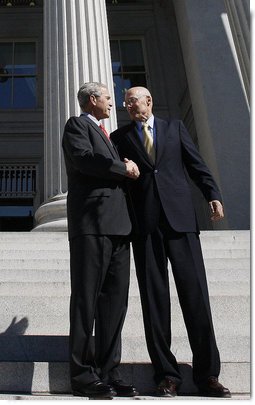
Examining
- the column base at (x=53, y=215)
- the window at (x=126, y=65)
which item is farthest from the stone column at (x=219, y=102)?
the window at (x=126, y=65)

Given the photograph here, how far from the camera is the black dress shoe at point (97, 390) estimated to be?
95.1 inches

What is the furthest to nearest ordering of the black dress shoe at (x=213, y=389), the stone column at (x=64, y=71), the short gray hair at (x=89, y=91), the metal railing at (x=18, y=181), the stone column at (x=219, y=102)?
the metal railing at (x=18, y=181) < the stone column at (x=219, y=102) < the stone column at (x=64, y=71) < the short gray hair at (x=89, y=91) < the black dress shoe at (x=213, y=389)

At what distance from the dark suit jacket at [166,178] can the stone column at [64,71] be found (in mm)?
3725

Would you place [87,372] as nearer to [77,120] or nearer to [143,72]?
[77,120]

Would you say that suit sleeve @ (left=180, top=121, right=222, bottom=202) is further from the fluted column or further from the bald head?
the fluted column

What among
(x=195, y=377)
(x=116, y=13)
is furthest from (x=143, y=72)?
(x=195, y=377)

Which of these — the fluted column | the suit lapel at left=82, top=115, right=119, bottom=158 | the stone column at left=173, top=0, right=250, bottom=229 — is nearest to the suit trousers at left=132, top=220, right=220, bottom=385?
the suit lapel at left=82, top=115, right=119, bottom=158

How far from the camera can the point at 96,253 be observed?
2.68 metres

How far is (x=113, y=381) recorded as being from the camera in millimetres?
2598

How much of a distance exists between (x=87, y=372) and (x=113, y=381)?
0.17 meters

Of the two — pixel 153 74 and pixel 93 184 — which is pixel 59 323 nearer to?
pixel 93 184

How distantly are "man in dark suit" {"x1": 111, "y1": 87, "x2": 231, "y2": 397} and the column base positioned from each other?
3.49 meters

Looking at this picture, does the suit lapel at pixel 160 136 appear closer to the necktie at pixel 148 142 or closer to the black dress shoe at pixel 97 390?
the necktie at pixel 148 142

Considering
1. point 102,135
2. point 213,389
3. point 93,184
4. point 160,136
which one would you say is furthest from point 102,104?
point 213,389
